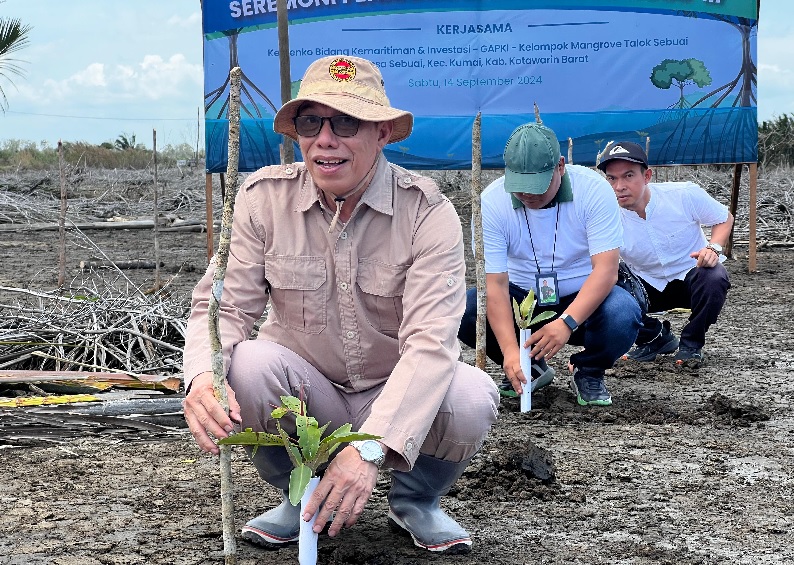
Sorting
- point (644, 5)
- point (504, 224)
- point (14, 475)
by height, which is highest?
point (644, 5)

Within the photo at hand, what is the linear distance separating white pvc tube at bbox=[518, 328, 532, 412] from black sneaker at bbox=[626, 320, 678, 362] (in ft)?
5.08

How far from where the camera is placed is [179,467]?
10.9 feet

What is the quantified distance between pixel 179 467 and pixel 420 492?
45.3 inches

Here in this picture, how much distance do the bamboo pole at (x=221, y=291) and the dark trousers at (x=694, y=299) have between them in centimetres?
331

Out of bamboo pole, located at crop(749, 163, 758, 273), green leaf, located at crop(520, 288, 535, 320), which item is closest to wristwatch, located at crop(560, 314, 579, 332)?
green leaf, located at crop(520, 288, 535, 320)

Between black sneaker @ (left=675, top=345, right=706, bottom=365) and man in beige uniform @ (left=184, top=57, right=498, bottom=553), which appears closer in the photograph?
man in beige uniform @ (left=184, top=57, right=498, bottom=553)

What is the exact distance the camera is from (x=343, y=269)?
2.46 metres

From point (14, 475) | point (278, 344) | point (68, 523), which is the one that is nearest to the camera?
point (278, 344)

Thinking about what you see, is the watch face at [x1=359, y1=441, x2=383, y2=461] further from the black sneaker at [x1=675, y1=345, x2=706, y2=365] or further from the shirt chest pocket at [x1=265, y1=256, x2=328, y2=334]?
the black sneaker at [x1=675, y1=345, x2=706, y2=365]

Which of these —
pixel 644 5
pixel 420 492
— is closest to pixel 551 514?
pixel 420 492

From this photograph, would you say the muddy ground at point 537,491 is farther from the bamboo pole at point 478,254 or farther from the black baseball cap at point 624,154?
the black baseball cap at point 624,154

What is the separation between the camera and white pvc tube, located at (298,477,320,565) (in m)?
2.15

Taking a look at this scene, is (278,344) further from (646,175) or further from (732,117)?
(732,117)

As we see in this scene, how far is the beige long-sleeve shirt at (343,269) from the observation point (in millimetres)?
2393
